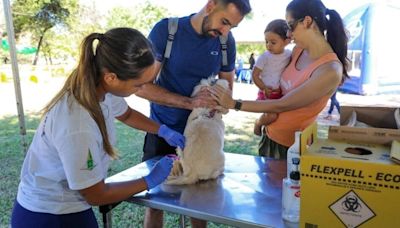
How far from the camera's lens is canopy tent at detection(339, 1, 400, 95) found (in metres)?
8.59

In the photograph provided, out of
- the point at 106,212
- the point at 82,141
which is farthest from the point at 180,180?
the point at 82,141

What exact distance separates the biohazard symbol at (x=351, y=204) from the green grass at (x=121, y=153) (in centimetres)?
186

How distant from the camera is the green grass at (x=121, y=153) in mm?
2816

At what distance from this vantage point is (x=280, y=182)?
1529 millimetres

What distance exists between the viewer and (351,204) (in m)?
0.88

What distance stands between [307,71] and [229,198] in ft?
2.31

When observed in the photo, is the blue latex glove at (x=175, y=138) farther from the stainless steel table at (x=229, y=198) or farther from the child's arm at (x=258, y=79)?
the child's arm at (x=258, y=79)

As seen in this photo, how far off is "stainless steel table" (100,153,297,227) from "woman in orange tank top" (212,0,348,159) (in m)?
0.29

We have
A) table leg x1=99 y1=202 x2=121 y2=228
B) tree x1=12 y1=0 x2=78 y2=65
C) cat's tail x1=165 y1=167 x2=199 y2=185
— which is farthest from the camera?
Answer: tree x1=12 y1=0 x2=78 y2=65

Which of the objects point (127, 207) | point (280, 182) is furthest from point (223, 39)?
point (127, 207)

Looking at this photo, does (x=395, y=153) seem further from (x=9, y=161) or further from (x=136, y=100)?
(x=136, y=100)

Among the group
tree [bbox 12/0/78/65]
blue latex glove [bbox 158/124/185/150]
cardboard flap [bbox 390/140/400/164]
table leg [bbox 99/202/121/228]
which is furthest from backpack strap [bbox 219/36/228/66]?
tree [bbox 12/0/78/65]

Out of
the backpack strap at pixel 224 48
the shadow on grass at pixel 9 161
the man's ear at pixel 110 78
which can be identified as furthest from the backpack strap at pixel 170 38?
the shadow on grass at pixel 9 161

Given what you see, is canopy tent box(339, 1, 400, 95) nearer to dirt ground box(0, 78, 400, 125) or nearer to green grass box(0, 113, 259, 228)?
dirt ground box(0, 78, 400, 125)
